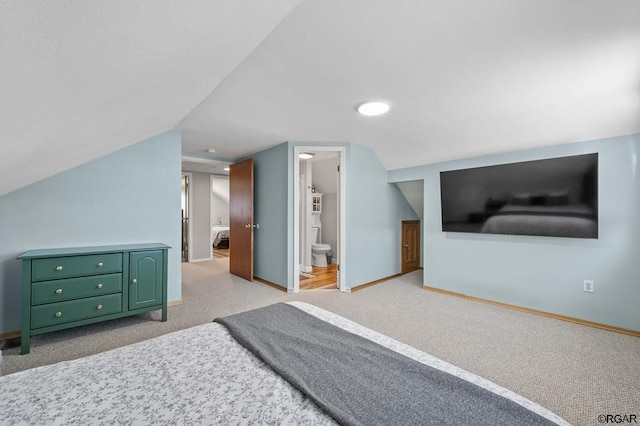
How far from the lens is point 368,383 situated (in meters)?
0.97

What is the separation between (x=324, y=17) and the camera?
152 centimetres

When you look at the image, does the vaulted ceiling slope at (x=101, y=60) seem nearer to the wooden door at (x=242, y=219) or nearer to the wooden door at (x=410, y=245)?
the wooden door at (x=242, y=219)

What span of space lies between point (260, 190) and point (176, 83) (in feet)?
9.32

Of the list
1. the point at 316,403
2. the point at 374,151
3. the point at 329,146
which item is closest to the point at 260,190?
the point at 329,146

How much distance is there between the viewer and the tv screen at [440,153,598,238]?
2.78m

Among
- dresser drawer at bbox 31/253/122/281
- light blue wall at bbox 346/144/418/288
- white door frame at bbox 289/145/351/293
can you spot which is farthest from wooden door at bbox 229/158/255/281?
dresser drawer at bbox 31/253/122/281

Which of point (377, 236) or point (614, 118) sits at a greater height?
point (614, 118)

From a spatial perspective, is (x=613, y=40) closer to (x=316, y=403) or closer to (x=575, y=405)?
(x=575, y=405)

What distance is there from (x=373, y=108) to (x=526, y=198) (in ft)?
6.89

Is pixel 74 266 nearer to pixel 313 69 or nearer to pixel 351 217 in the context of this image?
pixel 313 69

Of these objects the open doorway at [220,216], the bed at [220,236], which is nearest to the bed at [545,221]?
the open doorway at [220,216]

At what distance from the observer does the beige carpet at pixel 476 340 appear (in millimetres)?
1753

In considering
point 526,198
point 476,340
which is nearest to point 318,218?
point 526,198

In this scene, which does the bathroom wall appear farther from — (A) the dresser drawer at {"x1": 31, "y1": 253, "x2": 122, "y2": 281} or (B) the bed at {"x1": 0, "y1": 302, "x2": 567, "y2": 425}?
(B) the bed at {"x1": 0, "y1": 302, "x2": 567, "y2": 425}
